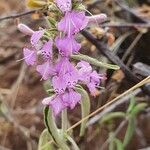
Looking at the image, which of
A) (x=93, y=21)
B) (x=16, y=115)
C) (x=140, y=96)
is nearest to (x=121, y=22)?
(x=140, y=96)

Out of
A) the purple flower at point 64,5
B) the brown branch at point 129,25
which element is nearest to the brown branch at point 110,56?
the brown branch at point 129,25

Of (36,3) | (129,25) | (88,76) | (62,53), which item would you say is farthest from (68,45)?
(129,25)

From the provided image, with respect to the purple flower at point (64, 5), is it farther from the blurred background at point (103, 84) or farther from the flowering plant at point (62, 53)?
the blurred background at point (103, 84)

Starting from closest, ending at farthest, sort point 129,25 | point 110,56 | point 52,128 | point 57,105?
point 57,105 → point 52,128 → point 110,56 → point 129,25

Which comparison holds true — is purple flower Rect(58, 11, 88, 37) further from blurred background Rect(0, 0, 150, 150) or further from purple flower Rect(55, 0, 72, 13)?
blurred background Rect(0, 0, 150, 150)

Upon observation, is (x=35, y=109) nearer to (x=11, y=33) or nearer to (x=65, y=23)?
(x=11, y=33)

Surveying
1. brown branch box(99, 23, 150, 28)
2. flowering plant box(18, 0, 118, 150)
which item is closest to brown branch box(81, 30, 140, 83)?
brown branch box(99, 23, 150, 28)

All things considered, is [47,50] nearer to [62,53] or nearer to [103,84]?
[62,53]
